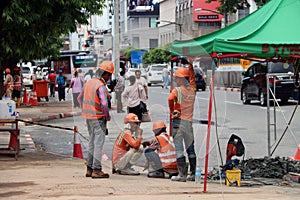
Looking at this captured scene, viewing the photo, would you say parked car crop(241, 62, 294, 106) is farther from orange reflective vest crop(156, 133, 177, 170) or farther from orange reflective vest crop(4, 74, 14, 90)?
orange reflective vest crop(156, 133, 177, 170)

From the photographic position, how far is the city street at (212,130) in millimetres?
12742

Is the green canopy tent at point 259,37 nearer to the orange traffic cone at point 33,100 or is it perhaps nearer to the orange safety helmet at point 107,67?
the orange safety helmet at point 107,67

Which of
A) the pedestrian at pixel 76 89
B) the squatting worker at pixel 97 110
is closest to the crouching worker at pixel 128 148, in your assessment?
the squatting worker at pixel 97 110

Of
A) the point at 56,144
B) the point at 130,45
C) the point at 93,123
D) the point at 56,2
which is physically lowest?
the point at 56,144

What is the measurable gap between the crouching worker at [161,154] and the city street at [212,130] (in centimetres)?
67

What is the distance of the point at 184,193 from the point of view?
926cm

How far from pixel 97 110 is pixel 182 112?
1377 mm

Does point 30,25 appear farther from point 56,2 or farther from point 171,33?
point 171,33

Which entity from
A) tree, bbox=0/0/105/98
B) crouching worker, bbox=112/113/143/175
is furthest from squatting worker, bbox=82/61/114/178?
tree, bbox=0/0/105/98

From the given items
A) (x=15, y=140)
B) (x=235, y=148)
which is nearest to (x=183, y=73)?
(x=235, y=148)

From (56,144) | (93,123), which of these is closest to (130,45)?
(93,123)

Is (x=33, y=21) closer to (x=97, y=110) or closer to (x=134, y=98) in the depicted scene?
(x=134, y=98)

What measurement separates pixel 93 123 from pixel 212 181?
2163mm

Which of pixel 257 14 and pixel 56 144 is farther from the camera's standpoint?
pixel 56 144
